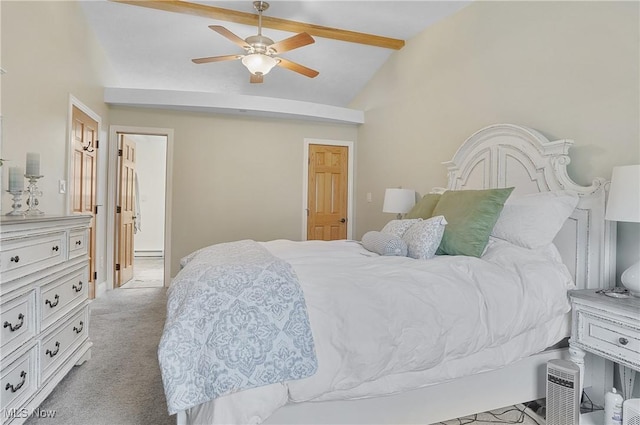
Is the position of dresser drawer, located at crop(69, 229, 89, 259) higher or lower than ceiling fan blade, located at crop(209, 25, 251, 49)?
lower

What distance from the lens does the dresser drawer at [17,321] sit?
1471mm

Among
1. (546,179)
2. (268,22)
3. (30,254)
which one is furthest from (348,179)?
(30,254)

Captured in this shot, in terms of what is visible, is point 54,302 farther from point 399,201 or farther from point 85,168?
point 399,201

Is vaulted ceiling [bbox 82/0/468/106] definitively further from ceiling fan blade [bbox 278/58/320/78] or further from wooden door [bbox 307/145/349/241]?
wooden door [bbox 307/145/349/241]

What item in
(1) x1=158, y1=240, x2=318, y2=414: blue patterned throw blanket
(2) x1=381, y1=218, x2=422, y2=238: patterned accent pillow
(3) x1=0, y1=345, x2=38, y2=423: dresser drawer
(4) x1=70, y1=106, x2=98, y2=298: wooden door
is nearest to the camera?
(1) x1=158, y1=240, x2=318, y2=414: blue patterned throw blanket

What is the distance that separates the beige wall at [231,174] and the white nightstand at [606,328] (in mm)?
3727

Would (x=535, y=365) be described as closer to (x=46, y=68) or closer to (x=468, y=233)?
(x=468, y=233)

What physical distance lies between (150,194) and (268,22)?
528 cm

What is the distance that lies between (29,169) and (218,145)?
106 inches

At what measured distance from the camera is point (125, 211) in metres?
4.66

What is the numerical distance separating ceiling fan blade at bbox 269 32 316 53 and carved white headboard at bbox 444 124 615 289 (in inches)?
63.4

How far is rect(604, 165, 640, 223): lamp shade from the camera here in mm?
1536

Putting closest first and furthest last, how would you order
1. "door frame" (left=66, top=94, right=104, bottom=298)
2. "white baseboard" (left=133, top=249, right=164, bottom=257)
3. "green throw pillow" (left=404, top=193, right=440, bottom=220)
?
"green throw pillow" (left=404, top=193, right=440, bottom=220) < "door frame" (left=66, top=94, right=104, bottom=298) < "white baseboard" (left=133, top=249, right=164, bottom=257)

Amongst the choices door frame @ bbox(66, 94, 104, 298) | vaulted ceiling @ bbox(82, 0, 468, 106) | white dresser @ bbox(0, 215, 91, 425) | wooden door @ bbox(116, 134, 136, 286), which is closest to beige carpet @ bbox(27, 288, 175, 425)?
white dresser @ bbox(0, 215, 91, 425)
